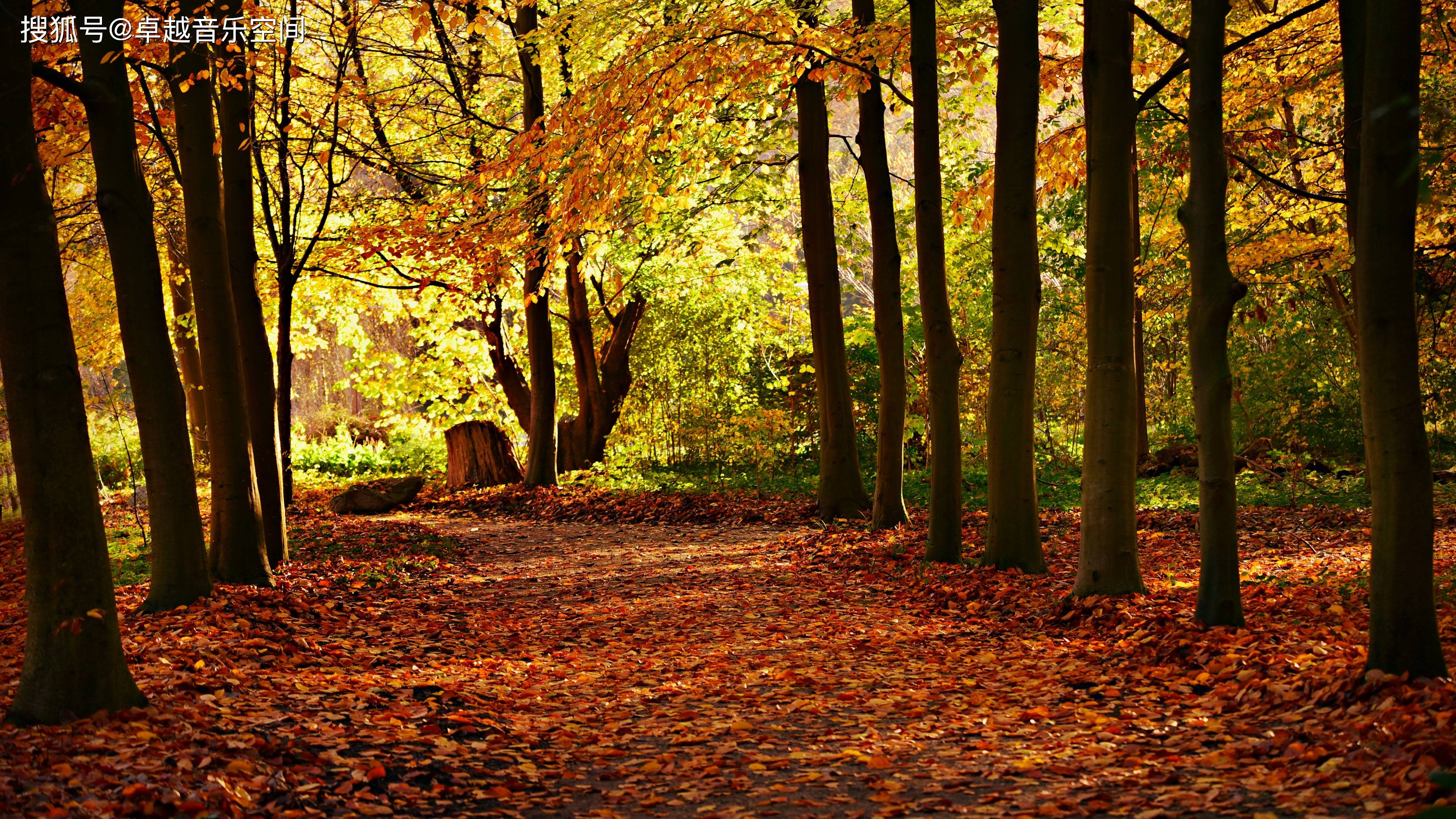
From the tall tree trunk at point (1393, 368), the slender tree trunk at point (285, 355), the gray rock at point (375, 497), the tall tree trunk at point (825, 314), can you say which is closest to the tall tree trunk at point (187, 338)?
the gray rock at point (375, 497)

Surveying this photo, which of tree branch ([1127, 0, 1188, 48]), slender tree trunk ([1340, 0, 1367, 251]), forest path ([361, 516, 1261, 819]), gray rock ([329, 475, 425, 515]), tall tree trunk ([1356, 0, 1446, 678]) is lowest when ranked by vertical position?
forest path ([361, 516, 1261, 819])

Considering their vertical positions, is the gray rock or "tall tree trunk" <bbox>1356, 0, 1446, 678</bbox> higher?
"tall tree trunk" <bbox>1356, 0, 1446, 678</bbox>

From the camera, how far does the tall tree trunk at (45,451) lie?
393 centimetres

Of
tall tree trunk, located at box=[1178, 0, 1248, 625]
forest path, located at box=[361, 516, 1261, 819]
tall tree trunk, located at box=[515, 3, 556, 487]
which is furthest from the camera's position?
tall tree trunk, located at box=[515, 3, 556, 487]

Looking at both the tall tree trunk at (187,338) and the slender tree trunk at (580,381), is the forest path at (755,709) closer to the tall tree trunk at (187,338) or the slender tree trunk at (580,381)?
the slender tree trunk at (580,381)

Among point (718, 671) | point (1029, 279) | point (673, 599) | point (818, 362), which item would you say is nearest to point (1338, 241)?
point (818, 362)

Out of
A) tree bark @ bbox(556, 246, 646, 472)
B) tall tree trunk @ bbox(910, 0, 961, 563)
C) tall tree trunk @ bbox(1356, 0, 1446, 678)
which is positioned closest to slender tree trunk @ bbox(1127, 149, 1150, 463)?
tall tree trunk @ bbox(910, 0, 961, 563)

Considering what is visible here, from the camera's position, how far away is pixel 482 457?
57.4ft

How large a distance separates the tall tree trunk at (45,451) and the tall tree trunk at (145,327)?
3.85ft

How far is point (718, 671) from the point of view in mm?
5797

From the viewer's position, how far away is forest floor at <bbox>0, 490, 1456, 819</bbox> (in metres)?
3.53

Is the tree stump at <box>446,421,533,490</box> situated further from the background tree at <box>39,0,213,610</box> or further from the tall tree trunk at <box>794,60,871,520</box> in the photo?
the background tree at <box>39,0,213,610</box>

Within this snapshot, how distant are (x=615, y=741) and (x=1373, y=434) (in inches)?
136

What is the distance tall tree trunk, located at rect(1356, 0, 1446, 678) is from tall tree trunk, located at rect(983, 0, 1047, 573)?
308 cm
